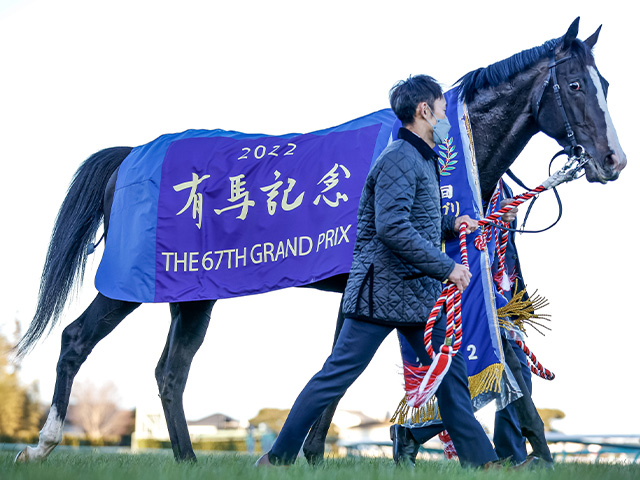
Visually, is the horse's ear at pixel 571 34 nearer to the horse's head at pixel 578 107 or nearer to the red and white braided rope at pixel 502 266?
the horse's head at pixel 578 107

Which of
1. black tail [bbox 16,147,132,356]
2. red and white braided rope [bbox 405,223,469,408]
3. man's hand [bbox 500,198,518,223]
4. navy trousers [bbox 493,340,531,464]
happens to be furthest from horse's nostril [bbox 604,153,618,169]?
black tail [bbox 16,147,132,356]

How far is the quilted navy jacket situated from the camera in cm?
288

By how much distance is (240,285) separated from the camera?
4727 millimetres

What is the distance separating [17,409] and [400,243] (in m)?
26.5

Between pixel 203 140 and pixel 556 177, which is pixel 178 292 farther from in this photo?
pixel 556 177

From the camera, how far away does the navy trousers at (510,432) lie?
4.06 metres

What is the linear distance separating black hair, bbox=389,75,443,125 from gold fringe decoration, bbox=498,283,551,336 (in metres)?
1.39

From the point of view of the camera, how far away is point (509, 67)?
417 centimetres

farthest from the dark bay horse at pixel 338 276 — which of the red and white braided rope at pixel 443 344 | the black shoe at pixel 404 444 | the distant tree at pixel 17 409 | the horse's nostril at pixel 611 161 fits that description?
the distant tree at pixel 17 409

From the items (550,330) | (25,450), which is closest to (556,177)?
(550,330)

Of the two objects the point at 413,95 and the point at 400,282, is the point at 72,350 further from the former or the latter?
the point at 413,95

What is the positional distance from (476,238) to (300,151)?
1.55m

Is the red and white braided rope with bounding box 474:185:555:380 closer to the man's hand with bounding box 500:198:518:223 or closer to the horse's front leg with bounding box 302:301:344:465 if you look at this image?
the man's hand with bounding box 500:198:518:223

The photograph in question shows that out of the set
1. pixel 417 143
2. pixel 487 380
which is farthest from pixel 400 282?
pixel 487 380
